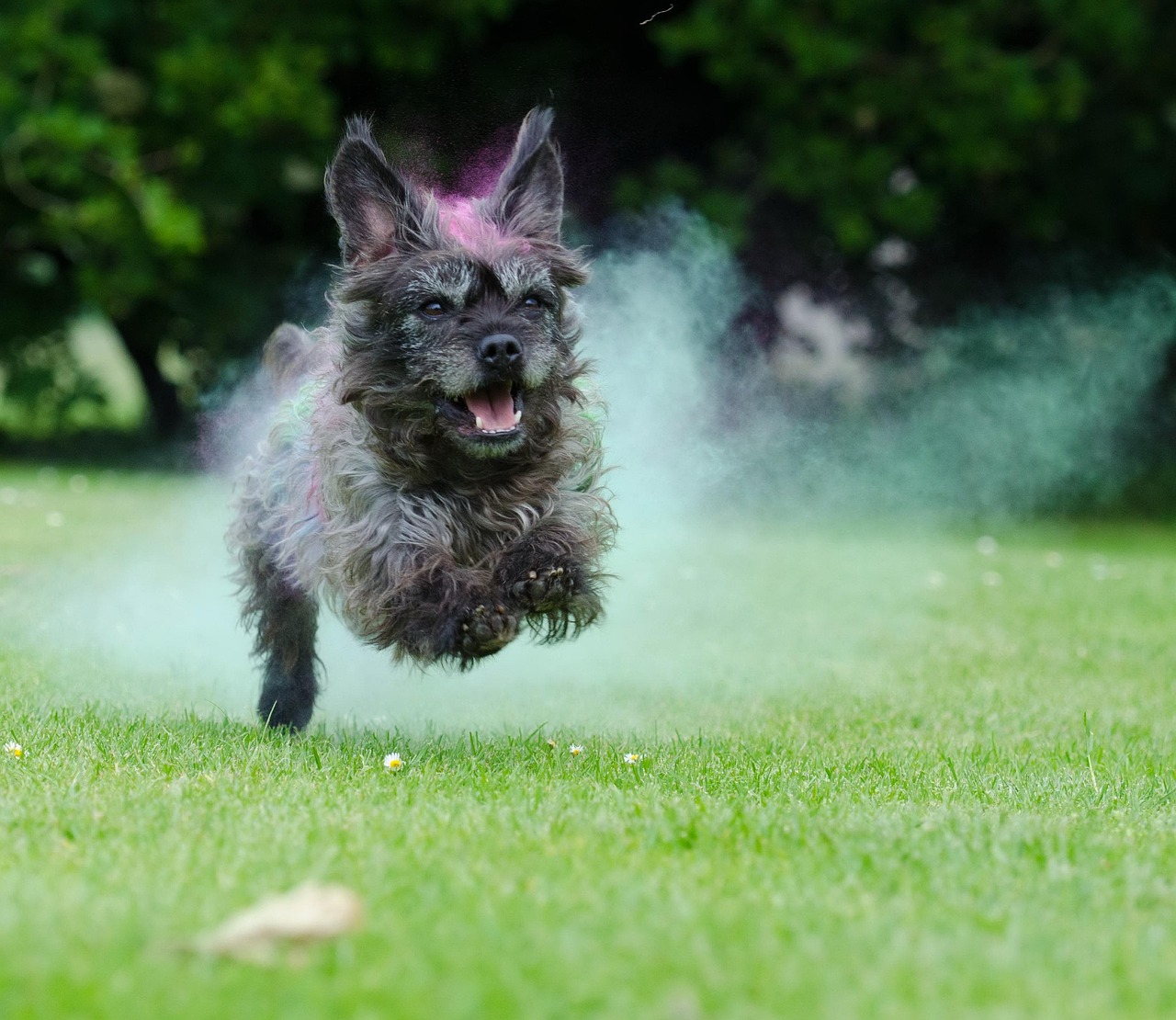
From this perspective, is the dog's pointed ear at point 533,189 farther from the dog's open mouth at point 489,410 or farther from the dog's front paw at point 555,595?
the dog's front paw at point 555,595

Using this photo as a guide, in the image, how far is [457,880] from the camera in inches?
131

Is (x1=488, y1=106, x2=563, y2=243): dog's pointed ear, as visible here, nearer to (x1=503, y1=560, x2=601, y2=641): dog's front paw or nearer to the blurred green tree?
(x1=503, y1=560, x2=601, y2=641): dog's front paw

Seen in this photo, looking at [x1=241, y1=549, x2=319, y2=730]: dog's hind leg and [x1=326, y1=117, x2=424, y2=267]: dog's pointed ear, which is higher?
[x1=326, y1=117, x2=424, y2=267]: dog's pointed ear

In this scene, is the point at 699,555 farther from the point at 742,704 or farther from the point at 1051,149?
the point at 1051,149

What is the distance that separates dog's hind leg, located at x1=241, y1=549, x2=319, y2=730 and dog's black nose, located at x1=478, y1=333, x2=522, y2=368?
4.96 feet

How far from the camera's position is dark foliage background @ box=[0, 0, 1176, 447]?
15.8 metres

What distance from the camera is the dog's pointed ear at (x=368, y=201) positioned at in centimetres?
527

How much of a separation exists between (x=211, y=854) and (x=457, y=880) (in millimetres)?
594

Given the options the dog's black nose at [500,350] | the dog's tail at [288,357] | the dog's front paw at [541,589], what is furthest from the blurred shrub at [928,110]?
the dog's front paw at [541,589]

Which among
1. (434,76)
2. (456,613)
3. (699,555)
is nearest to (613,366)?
(699,555)

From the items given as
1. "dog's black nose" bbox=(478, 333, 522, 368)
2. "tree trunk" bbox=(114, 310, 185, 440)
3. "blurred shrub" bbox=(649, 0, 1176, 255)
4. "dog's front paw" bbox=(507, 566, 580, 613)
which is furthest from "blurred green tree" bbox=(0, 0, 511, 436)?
"dog's front paw" bbox=(507, 566, 580, 613)

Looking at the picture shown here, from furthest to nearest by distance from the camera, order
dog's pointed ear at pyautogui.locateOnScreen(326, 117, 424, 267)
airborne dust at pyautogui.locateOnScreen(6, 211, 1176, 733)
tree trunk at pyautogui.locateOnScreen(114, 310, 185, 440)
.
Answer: tree trunk at pyautogui.locateOnScreen(114, 310, 185, 440)
airborne dust at pyautogui.locateOnScreen(6, 211, 1176, 733)
dog's pointed ear at pyautogui.locateOnScreen(326, 117, 424, 267)

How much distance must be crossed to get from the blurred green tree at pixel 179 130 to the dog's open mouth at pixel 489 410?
12252mm

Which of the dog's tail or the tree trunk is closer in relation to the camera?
the dog's tail
